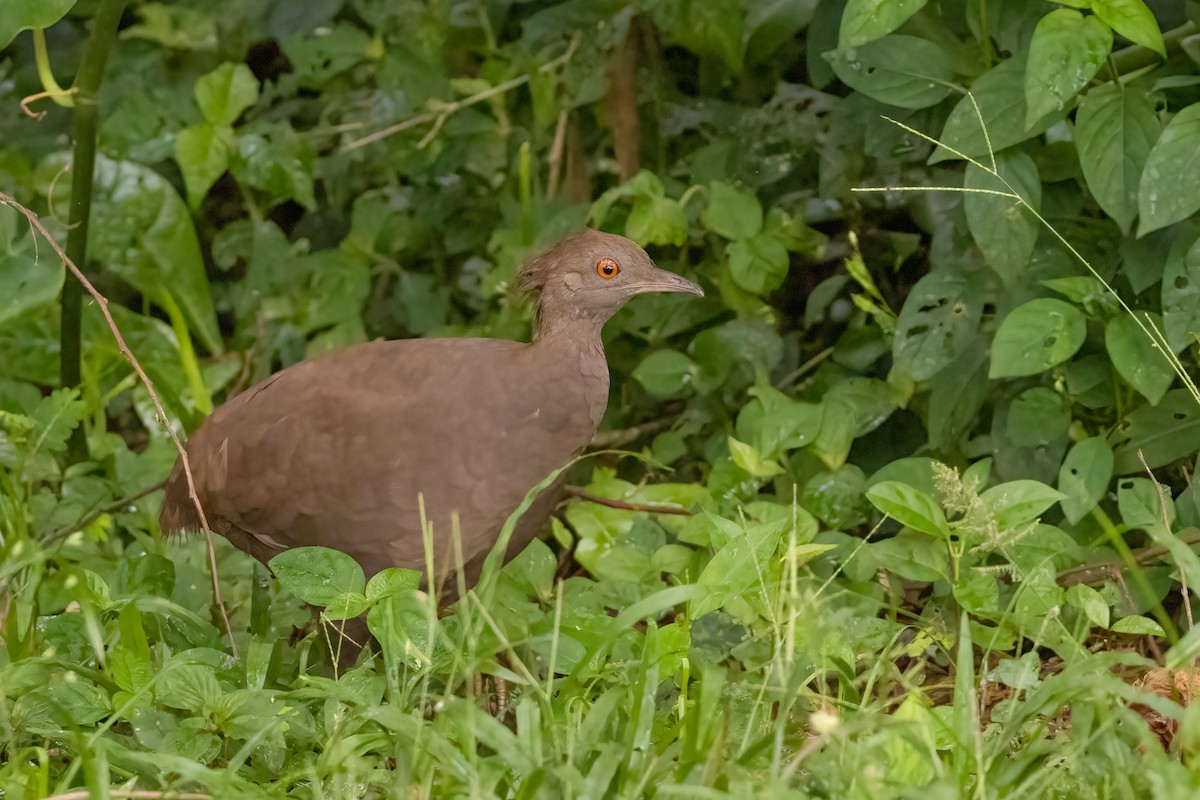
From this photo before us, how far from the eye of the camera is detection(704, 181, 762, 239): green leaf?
308 centimetres

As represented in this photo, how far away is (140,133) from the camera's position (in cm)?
365

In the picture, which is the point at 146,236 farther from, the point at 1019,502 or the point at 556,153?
the point at 1019,502

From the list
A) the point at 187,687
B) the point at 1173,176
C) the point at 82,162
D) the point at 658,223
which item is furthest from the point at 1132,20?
the point at 82,162

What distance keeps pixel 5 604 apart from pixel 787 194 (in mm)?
1917

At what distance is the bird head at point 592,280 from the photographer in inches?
94.4

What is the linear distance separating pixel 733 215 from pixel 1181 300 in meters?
1.09

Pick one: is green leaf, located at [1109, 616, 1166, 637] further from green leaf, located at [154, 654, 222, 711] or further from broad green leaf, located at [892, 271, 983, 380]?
green leaf, located at [154, 654, 222, 711]

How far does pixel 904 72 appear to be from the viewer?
2473mm

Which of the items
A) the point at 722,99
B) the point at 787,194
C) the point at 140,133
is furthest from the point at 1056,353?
the point at 140,133

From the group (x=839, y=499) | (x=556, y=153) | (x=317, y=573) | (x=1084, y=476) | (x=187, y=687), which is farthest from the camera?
(x=556, y=153)

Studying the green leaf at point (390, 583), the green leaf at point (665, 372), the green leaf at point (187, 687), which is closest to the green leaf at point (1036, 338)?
the green leaf at point (665, 372)

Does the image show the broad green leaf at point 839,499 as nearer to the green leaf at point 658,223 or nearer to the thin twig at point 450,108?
the green leaf at point 658,223

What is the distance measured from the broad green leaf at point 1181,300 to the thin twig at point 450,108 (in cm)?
172

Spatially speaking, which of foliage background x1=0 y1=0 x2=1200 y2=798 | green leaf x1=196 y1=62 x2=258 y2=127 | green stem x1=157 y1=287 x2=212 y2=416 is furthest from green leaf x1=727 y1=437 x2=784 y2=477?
green leaf x1=196 y1=62 x2=258 y2=127
